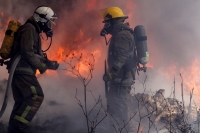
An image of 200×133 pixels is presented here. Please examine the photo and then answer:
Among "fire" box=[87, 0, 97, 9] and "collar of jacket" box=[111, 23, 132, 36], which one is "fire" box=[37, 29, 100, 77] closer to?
"fire" box=[87, 0, 97, 9]

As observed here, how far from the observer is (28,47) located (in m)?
4.62

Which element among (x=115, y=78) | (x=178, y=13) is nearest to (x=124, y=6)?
(x=178, y=13)

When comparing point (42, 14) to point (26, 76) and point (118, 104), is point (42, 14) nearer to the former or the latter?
point (26, 76)

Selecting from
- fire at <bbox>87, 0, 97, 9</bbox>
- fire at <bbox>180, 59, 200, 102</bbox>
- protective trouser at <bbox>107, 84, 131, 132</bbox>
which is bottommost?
protective trouser at <bbox>107, 84, 131, 132</bbox>

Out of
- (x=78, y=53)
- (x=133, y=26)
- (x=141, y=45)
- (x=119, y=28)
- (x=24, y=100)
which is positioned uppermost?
(x=133, y=26)

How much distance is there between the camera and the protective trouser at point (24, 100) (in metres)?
4.60

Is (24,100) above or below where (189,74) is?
below

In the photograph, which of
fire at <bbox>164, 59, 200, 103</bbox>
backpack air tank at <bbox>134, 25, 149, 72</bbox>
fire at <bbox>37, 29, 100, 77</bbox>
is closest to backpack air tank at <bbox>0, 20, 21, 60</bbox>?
backpack air tank at <bbox>134, 25, 149, 72</bbox>

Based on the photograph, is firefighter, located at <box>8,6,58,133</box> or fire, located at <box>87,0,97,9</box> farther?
fire, located at <box>87,0,97,9</box>

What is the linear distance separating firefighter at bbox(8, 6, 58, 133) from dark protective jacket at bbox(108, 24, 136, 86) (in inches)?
67.2

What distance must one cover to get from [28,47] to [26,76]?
0.52m

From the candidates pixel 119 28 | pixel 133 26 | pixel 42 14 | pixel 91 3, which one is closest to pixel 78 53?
pixel 91 3

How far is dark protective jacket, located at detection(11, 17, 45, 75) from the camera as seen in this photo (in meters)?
4.62

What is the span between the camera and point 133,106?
8008 mm
